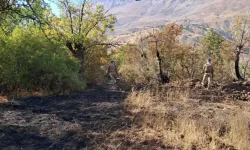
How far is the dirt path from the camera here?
250 inches

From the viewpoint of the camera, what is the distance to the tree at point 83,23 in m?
27.0

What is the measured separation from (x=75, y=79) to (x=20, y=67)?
3.20 meters

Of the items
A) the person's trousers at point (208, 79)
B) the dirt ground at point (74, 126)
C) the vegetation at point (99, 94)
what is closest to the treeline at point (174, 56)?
the vegetation at point (99, 94)

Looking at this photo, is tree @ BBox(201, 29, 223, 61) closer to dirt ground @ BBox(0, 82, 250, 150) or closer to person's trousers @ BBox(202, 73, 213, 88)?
person's trousers @ BBox(202, 73, 213, 88)

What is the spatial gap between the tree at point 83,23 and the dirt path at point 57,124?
627 inches

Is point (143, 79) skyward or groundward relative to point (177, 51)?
groundward

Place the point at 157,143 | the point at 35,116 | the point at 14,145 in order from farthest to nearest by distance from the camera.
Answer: the point at 35,116 < the point at 157,143 < the point at 14,145

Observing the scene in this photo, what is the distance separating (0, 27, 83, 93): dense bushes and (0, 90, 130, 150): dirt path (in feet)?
14.5

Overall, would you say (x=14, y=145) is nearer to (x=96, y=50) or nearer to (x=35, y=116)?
(x=35, y=116)

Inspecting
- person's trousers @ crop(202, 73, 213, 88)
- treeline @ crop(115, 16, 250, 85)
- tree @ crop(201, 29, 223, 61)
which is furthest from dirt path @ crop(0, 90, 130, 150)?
tree @ crop(201, 29, 223, 61)

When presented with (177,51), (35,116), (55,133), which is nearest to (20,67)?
(35,116)

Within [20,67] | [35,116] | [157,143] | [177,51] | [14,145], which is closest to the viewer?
[14,145]

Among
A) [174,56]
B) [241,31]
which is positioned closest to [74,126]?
[241,31]

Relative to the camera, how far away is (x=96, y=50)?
107ft
